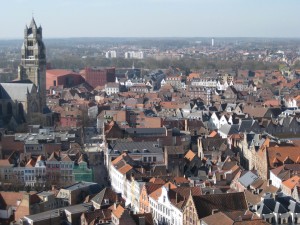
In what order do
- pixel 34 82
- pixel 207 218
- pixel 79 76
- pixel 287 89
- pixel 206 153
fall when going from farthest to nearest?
pixel 79 76 < pixel 287 89 < pixel 34 82 < pixel 206 153 < pixel 207 218

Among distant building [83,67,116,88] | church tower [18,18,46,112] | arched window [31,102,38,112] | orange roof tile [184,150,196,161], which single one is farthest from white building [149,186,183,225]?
distant building [83,67,116,88]

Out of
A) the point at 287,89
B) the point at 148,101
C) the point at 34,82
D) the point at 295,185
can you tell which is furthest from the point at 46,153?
the point at 287,89

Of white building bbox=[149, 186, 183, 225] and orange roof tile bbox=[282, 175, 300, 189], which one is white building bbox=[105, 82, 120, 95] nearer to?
orange roof tile bbox=[282, 175, 300, 189]

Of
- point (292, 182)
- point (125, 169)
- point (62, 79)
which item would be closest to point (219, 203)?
point (292, 182)

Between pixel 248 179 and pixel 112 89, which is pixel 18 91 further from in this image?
pixel 112 89

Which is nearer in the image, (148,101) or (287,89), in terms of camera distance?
(148,101)

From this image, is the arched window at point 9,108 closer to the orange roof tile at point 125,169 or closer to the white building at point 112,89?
the orange roof tile at point 125,169

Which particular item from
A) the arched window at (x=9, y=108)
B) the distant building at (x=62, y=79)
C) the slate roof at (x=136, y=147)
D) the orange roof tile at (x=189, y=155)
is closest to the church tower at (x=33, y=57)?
the arched window at (x=9, y=108)

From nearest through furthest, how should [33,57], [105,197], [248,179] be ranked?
[105,197], [248,179], [33,57]

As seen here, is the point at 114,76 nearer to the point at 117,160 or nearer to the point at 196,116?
the point at 196,116
